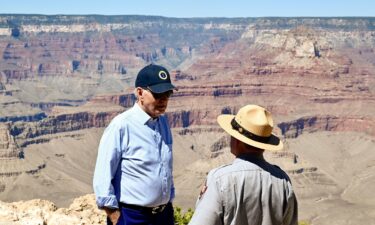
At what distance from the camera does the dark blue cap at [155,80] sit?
818 centimetres

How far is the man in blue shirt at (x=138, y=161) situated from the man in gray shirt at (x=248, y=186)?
123 cm

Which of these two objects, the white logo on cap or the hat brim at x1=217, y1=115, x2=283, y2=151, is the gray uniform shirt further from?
the white logo on cap

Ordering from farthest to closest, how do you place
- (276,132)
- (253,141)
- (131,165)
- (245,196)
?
(276,132) → (131,165) → (253,141) → (245,196)

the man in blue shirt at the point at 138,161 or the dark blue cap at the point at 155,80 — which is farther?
the dark blue cap at the point at 155,80

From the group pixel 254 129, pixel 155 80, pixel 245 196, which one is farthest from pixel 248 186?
pixel 155 80

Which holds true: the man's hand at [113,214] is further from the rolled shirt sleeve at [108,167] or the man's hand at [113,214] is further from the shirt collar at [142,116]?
the shirt collar at [142,116]

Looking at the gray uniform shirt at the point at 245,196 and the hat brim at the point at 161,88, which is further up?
the hat brim at the point at 161,88

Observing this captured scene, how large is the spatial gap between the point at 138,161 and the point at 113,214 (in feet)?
2.28

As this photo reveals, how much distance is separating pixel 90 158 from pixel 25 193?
26.7m

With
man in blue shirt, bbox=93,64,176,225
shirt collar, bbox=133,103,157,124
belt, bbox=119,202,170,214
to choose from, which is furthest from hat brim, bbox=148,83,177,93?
belt, bbox=119,202,170,214

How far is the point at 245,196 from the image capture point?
6.93 metres

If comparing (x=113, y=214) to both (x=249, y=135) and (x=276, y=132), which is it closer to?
(x=249, y=135)

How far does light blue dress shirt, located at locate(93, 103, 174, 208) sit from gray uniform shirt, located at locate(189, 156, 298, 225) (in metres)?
1.36

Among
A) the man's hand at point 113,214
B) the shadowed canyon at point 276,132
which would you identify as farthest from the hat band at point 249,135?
the shadowed canyon at point 276,132
